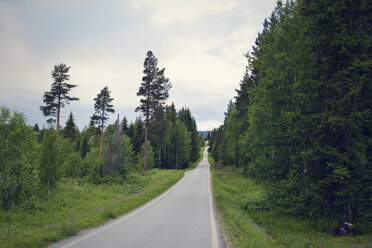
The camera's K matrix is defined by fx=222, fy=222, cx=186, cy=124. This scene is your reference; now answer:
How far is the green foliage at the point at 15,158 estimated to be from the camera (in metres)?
9.72

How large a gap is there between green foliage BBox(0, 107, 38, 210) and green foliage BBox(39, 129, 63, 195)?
108 inches

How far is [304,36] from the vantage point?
9.90m

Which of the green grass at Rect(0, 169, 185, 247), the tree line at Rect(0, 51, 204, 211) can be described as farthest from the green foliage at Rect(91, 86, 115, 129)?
the green grass at Rect(0, 169, 185, 247)

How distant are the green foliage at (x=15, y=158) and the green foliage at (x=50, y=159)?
2.75m

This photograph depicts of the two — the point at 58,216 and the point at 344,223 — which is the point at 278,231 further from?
the point at 58,216

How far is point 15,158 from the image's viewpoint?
10.0m

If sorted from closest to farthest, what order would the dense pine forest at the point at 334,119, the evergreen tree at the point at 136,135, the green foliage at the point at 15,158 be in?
1. the dense pine forest at the point at 334,119
2. the green foliage at the point at 15,158
3. the evergreen tree at the point at 136,135

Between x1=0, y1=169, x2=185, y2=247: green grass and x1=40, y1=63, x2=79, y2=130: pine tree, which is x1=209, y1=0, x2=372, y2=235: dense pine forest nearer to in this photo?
x1=0, y1=169, x2=185, y2=247: green grass

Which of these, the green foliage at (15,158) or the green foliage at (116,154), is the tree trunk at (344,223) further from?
the green foliage at (116,154)

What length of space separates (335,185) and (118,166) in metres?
17.9

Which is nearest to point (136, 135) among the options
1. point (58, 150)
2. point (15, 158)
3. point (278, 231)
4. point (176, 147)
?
point (176, 147)

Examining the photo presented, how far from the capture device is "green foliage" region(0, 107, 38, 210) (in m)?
9.72

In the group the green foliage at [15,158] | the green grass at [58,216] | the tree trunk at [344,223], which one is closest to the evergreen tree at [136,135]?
the green grass at [58,216]

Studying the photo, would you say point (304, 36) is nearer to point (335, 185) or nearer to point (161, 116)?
point (335, 185)
